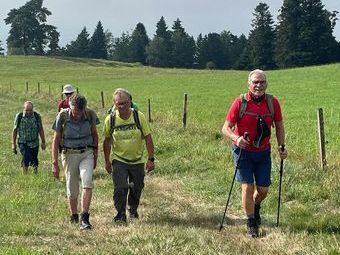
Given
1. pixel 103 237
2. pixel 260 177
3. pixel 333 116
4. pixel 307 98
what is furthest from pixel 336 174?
pixel 307 98

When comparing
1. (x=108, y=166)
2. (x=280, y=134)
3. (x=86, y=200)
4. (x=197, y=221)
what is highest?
(x=280, y=134)

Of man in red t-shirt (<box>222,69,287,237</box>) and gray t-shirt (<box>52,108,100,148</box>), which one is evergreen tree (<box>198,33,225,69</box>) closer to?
gray t-shirt (<box>52,108,100,148</box>)

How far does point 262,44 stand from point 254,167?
316 feet

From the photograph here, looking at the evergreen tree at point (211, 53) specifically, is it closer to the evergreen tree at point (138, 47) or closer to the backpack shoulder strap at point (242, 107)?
the evergreen tree at point (138, 47)

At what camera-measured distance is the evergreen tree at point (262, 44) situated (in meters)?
100

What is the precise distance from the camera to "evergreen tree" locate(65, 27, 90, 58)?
464 ft

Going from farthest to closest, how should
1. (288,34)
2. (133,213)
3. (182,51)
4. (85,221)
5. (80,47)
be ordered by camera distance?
(80,47), (182,51), (288,34), (133,213), (85,221)

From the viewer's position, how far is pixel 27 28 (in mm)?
114000

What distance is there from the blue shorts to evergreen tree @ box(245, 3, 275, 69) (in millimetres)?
93943

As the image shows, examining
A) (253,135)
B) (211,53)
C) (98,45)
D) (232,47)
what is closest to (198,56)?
(211,53)

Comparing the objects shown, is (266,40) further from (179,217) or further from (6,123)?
(179,217)

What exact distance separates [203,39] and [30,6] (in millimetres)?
43407

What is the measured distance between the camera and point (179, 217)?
8.26m

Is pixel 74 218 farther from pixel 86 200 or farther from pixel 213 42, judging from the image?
pixel 213 42
